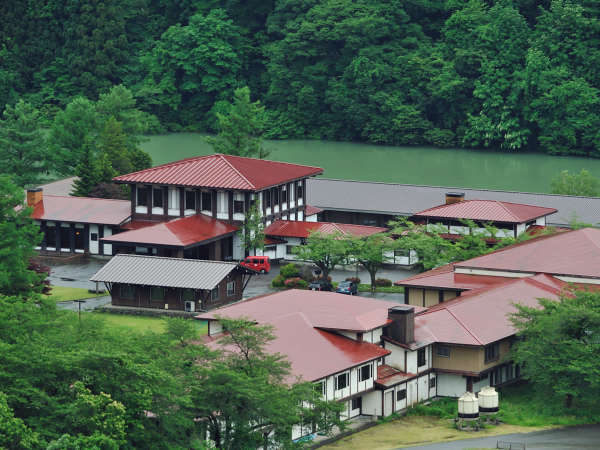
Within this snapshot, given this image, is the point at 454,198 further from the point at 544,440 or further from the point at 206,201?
the point at 544,440

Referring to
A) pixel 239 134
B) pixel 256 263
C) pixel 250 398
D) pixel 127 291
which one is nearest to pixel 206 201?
pixel 256 263

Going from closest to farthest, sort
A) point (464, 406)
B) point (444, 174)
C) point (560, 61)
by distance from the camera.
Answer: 1. point (464, 406)
2. point (444, 174)
3. point (560, 61)

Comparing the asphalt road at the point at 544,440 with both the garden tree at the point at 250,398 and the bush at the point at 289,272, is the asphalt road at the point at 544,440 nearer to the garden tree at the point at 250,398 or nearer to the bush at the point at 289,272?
the garden tree at the point at 250,398

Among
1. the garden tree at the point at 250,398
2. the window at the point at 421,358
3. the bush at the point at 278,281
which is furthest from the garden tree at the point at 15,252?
the window at the point at 421,358

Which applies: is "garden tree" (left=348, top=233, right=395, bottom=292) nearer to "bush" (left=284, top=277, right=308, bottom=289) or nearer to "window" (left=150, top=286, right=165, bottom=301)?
"bush" (left=284, top=277, right=308, bottom=289)

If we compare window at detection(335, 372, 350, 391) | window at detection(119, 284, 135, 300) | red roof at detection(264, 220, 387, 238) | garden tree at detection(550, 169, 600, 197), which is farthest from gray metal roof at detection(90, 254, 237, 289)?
garden tree at detection(550, 169, 600, 197)

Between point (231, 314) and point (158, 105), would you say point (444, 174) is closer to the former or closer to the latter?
point (158, 105)

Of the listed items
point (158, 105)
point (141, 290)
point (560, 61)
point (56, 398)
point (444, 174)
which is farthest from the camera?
point (158, 105)

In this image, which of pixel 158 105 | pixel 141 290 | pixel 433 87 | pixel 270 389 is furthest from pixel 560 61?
pixel 270 389
